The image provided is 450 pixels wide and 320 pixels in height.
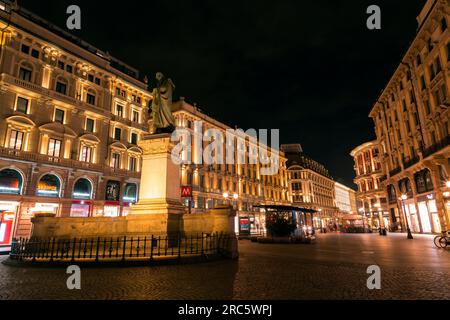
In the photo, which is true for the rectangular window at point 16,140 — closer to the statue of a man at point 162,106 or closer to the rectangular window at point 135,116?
the rectangular window at point 135,116

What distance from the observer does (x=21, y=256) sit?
34.3ft

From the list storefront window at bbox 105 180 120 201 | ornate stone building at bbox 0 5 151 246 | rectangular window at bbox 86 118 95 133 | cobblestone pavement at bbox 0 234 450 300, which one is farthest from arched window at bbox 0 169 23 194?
cobblestone pavement at bbox 0 234 450 300

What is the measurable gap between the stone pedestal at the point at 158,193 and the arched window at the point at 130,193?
2497 centimetres

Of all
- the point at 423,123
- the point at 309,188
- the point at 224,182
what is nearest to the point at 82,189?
the point at 224,182

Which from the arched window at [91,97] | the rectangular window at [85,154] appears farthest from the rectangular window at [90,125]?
the rectangular window at [85,154]

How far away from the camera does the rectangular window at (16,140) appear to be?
2723cm

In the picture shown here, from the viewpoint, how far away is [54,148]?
30484 mm

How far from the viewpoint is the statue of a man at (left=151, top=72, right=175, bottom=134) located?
602 inches

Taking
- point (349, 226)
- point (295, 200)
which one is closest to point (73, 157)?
point (349, 226)

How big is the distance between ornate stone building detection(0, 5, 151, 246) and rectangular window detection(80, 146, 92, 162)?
0.12 metres

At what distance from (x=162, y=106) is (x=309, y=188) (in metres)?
74.5

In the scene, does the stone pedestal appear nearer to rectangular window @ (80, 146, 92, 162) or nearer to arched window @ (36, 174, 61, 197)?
arched window @ (36, 174, 61, 197)
